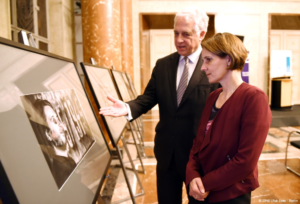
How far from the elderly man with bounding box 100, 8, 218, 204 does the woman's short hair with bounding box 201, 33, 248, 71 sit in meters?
0.43

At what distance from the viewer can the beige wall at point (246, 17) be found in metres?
8.91

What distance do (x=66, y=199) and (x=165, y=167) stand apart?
3.31ft

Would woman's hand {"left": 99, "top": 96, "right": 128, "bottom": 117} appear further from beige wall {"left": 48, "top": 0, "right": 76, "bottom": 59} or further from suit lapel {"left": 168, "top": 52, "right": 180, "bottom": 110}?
beige wall {"left": 48, "top": 0, "right": 76, "bottom": 59}

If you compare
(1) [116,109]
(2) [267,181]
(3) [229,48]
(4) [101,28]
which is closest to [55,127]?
(1) [116,109]

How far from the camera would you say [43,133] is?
2.49 ft

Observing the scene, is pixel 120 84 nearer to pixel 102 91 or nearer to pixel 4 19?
pixel 102 91

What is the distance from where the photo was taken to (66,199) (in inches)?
30.8

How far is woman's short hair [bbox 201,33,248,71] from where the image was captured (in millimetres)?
1211

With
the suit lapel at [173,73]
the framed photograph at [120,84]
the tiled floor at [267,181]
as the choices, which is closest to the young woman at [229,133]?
the suit lapel at [173,73]

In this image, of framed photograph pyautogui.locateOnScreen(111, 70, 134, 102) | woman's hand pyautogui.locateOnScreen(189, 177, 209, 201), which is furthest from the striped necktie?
framed photograph pyautogui.locateOnScreen(111, 70, 134, 102)

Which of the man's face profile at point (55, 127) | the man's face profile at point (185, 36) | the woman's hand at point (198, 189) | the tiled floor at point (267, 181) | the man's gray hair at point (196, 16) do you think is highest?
the man's gray hair at point (196, 16)

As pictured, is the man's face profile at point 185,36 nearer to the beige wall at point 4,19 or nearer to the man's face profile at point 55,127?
the man's face profile at point 55,127

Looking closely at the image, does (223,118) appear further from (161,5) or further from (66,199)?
(161,5)

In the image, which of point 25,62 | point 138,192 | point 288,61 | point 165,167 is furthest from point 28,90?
point 288,61
